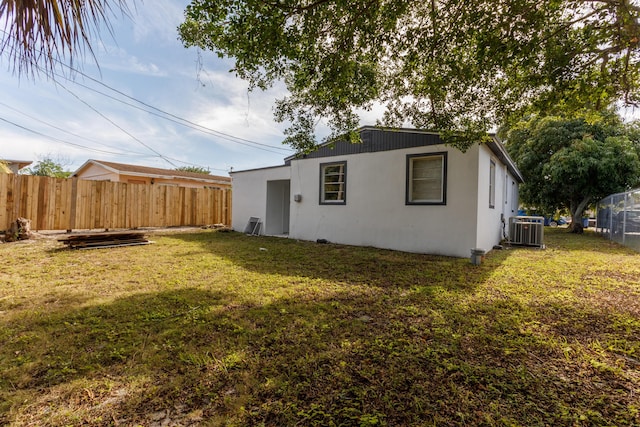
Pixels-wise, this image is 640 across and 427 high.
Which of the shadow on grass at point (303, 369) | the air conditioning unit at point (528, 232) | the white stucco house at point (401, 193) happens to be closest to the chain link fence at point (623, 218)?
the air conditioning unit at point (528, 232)

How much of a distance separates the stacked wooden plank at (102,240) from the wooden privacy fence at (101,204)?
2608 millimetres

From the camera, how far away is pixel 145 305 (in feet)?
11.1

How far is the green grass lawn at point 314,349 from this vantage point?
1.71 m

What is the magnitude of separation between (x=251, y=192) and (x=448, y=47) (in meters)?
8.72

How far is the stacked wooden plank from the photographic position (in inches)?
279

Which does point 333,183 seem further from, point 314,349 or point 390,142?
point 314,349

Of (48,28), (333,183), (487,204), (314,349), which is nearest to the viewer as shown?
(48,28)

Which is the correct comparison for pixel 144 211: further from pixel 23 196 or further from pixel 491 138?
pixel 491 138

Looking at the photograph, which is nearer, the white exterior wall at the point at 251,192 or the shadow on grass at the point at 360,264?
the shadow on grass at the point at 360,264

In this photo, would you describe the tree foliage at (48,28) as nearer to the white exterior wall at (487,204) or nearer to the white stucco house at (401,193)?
the white stucco house at (401,193)

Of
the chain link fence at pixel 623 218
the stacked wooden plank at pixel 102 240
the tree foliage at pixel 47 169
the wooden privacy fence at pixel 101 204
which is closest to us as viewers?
the stacked wooden plank at pixel 102 240

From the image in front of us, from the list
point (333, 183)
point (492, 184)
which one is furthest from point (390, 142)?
point (492, 184)

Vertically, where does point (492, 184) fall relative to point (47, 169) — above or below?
below

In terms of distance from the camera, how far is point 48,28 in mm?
1268
